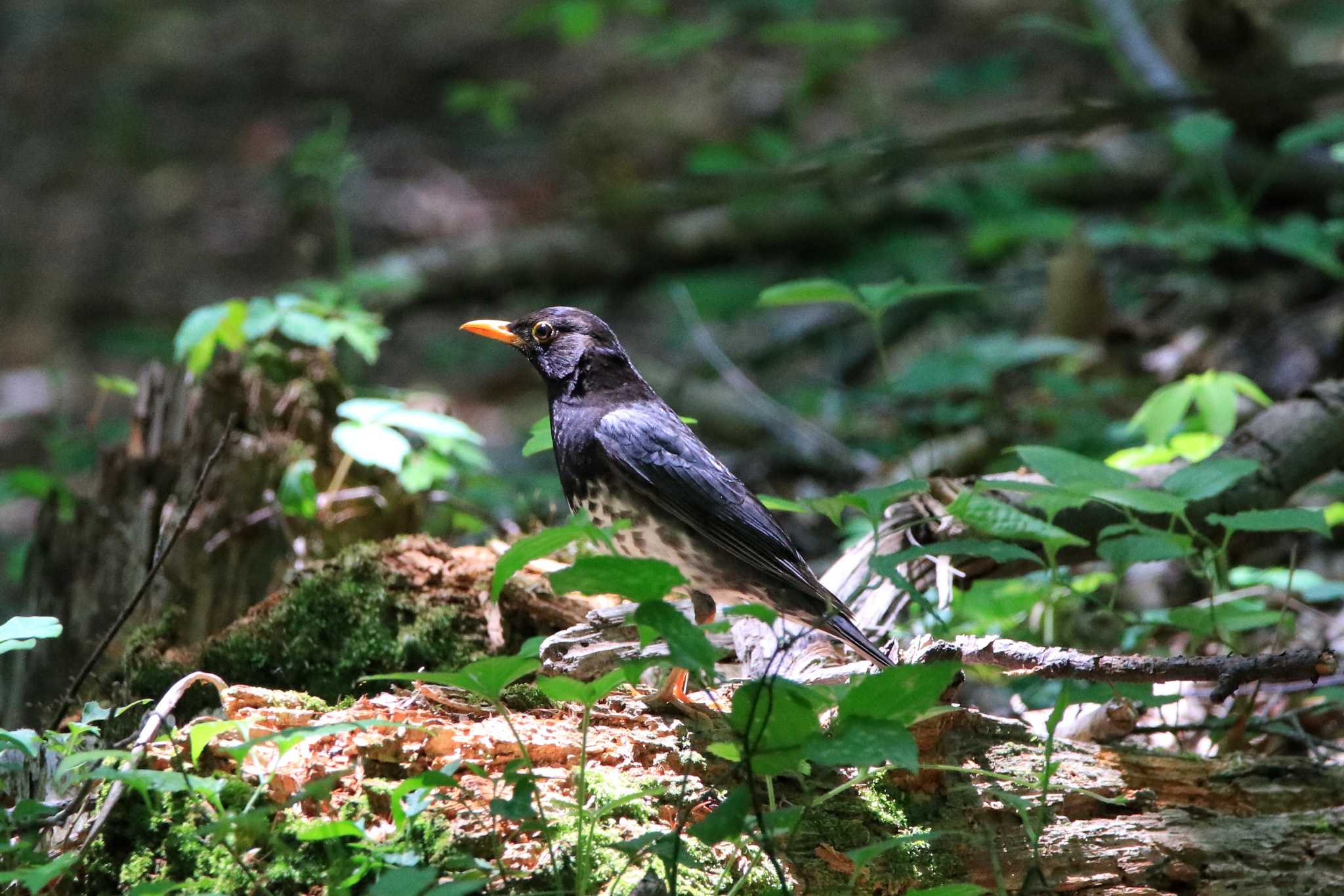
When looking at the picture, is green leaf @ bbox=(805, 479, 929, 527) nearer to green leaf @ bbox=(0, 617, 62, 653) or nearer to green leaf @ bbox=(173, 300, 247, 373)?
green leaf @ bbox=(0, 617, 62, 653)

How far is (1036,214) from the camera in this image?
778 centimetres

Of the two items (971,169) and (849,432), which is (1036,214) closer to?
(971,169)

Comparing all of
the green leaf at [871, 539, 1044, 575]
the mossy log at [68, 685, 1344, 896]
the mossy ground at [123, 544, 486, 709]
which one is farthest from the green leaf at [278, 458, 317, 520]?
the green leaf at [871, 539, 1044, 575]

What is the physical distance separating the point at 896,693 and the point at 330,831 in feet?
3.64

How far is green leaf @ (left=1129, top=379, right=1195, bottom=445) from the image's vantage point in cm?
413

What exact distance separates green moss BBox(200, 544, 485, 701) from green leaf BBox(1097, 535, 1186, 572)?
1791 mm

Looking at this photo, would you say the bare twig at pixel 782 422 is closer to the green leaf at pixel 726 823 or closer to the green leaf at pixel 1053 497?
the green leaf at pixel 1053 497

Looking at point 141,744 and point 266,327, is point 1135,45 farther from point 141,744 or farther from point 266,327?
point 141,744

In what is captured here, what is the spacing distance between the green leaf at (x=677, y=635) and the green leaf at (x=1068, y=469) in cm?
155

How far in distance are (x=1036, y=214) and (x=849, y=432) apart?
2.24m

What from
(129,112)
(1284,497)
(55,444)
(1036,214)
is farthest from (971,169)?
(129,112)

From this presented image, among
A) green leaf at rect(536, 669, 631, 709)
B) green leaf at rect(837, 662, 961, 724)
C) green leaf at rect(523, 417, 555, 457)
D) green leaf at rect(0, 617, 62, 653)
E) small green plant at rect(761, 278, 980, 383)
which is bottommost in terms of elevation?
green leaf at rect(837, 662, 961, 724)

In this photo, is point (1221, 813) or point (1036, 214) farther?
point (1036, 214)

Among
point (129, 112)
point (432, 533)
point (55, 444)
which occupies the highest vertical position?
point (129, 112)
